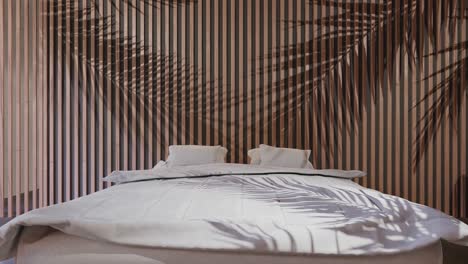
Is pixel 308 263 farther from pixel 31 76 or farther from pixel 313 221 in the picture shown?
pixel 31 76

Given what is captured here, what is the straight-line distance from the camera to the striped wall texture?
11.9ft

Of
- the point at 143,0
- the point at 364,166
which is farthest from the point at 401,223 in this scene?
the point at 143,0

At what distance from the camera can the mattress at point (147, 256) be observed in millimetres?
1218

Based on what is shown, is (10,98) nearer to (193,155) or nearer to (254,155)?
(193,155)

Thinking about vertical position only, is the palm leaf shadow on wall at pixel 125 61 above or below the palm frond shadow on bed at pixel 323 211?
above

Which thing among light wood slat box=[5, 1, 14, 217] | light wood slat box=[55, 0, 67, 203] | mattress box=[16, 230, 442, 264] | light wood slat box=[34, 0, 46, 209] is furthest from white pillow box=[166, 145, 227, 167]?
mattress box=[16, 230, 442, 264]

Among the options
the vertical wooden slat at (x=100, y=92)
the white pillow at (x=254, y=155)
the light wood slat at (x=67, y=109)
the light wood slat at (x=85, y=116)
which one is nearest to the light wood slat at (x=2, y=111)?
the light wood slat at (x=67, y=109)

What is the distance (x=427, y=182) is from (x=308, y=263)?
288 centimetres

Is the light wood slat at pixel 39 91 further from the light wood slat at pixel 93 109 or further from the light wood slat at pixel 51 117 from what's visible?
the light wood slat at pixel 93 109

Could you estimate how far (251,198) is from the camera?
1689 mm

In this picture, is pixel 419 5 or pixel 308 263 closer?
pixel 308 263

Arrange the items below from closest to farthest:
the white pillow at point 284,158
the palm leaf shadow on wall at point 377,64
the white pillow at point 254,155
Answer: the white pillow at point 284,158
the white pillow at point 254,155
the palm leaf shadow on wall at point 377,64

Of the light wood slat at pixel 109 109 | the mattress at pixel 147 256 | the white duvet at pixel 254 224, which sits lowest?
the mattress at pixel 147 256

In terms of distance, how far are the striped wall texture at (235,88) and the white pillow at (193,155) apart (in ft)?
1.22
